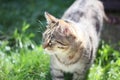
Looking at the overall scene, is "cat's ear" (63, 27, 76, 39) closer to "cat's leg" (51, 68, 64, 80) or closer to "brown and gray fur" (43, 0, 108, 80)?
"brown and gray fur" (43, 0, 108, 80)

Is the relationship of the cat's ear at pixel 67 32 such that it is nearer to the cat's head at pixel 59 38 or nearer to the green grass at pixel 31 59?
the cat's head at pixel 59 38

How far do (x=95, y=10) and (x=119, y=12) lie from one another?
5.66 feet

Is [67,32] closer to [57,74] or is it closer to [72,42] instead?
[72,42]

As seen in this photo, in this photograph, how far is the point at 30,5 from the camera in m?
6.10

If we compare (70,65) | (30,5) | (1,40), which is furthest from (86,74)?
(30,5)

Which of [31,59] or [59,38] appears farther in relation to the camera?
[31,59]

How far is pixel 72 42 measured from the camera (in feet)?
10.7

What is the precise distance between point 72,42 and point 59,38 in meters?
0.14

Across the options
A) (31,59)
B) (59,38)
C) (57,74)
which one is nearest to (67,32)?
(59,38)

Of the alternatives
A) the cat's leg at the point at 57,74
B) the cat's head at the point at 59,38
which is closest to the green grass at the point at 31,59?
the cat's leg at the point at 57,74

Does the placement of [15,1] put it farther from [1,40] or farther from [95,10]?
[95,10]

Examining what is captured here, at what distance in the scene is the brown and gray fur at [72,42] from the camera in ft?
10.5

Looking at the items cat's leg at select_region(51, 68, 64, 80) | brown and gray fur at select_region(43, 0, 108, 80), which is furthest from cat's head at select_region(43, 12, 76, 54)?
cat's leg at select_region(51, 68, 64, 80)

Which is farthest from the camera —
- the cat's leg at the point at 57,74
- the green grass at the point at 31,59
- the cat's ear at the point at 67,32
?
the green grass at the point at 31,59
